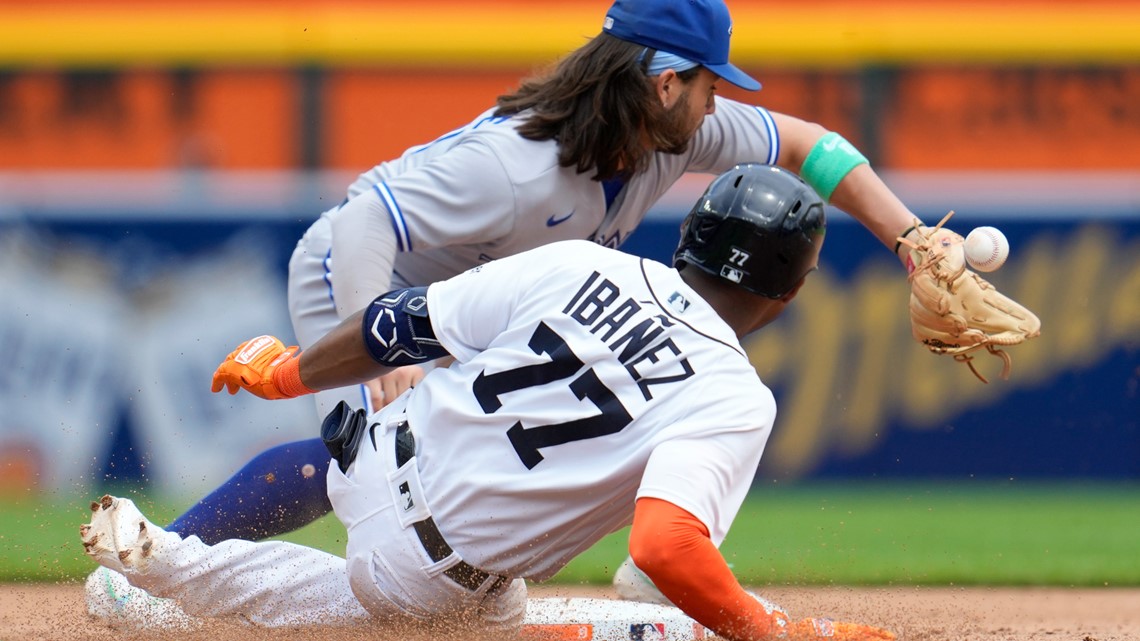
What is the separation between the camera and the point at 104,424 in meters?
6.21

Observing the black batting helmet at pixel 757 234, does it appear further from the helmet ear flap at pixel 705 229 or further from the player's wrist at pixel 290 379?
the player's wrist at pixel 290 379

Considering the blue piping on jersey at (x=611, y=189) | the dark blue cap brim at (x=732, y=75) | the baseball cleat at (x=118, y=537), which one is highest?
Answer: the dark blue cap brim at (x=732, y=75)

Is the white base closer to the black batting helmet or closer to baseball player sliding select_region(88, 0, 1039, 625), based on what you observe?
baseball player sliding select_region(88, 0, 1039, 625)

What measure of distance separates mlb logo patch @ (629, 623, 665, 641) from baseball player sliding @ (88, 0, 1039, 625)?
79 centimetres

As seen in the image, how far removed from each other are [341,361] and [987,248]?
4.88 ft

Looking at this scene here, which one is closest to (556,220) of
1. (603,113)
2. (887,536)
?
(603,113)

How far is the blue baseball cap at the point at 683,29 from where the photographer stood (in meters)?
3.02

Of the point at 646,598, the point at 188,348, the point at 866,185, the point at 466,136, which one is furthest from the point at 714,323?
the point at 188,348

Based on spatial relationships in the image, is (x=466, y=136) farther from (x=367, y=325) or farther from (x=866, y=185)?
(x=866, y=185)

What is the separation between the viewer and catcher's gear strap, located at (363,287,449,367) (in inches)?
98.4

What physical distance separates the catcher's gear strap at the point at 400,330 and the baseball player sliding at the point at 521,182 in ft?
1.17

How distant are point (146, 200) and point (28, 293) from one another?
0.71m

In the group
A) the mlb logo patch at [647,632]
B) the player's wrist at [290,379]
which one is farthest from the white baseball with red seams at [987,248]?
the player's wrist at [290,379]

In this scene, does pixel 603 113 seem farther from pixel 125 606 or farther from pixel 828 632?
pixel 125 606
